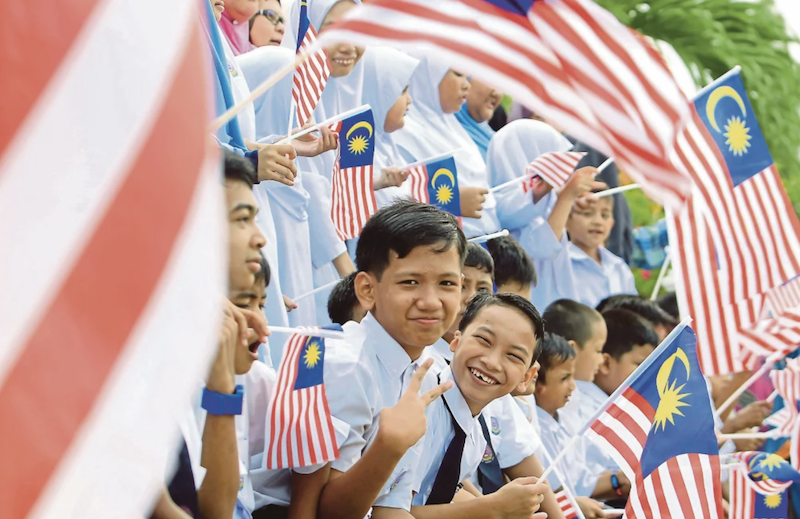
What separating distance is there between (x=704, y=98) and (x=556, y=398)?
53.9 inches

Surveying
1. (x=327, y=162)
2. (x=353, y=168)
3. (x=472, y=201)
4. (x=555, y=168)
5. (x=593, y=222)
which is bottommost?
(x=353, y=168)

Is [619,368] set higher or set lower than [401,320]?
higher

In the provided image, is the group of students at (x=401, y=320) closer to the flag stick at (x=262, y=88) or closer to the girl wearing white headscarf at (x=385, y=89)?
the girl wearing white headscarf at (x=385, y=89)

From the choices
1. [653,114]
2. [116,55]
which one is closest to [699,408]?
[653,114]

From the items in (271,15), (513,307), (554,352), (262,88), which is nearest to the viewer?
(262,88)

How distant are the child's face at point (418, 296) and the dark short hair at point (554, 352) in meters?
1.50

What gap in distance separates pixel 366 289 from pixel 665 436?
106cm

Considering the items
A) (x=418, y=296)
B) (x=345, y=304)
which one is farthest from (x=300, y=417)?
(x=345, y=304)

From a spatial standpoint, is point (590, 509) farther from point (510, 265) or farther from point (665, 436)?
point (510, 265)

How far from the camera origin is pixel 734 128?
4.64 meters

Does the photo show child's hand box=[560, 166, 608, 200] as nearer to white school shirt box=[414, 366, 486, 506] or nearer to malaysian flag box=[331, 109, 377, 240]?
malaysian flag box=[331, 109, 377, 240]

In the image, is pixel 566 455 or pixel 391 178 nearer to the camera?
pixel 566 455

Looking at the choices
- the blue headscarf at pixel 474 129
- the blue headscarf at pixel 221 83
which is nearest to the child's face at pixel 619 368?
the blue headscarf at pixel 474 129

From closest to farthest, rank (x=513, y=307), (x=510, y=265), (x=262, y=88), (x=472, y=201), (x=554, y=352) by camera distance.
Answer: (x=262, y=88)
(x=513, y=307)
(x=554, y=352)
(x=510, y=265)
(x=472, y=201)
